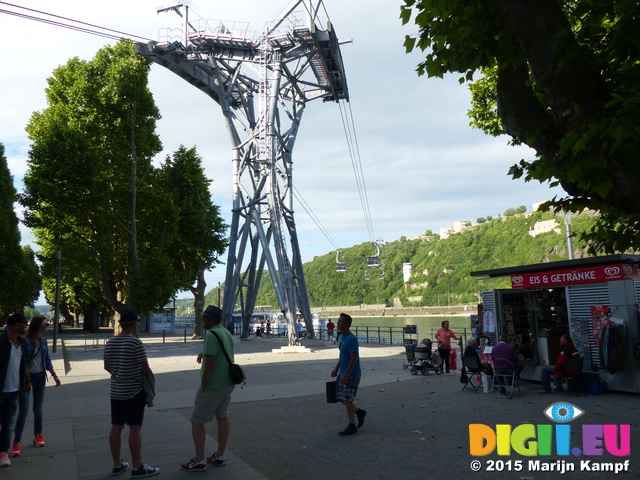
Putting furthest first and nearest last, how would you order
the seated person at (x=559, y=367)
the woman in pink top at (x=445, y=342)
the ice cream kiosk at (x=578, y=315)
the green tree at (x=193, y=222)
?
1. the green tree at (x=193, y=222)
2. the woman in pink top at (x=445, y=342)
3. the seated person at (x=559, y=367)
4. the ice cream kiosk at (x=578, y=315)

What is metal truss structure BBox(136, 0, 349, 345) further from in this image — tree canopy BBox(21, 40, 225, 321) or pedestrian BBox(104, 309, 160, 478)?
pedestrian BBox(104, 309, 160, 478)

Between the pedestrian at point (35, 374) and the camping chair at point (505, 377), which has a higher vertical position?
the pedestrian at point (35, 374)

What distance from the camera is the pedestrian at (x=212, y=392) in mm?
5398

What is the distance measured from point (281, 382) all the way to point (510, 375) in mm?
5543

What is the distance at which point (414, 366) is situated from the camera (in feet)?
46.1

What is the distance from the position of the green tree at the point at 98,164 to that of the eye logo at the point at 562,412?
2093cm

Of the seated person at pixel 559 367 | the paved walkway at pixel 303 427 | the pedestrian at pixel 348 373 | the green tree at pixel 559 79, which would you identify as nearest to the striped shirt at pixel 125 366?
the paved walkway at pixel 303 427

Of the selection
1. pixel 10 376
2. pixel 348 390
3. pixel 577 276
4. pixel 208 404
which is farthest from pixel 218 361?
pixel 577 276

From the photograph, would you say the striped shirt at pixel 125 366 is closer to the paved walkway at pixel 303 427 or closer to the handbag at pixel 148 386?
the handbag at pixel 148 386

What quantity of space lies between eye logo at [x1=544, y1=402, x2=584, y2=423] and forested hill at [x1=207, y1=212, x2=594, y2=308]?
111019mm

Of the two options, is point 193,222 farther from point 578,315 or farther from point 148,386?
point 148,386

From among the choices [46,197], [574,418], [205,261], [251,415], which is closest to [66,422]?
[251,415]

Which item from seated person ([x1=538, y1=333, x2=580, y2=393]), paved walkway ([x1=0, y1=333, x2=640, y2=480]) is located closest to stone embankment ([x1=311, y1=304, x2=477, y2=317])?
seated person ([x1=538, y1=333, x2=580, y2=393])

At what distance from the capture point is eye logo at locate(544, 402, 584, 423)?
→ 812cm
